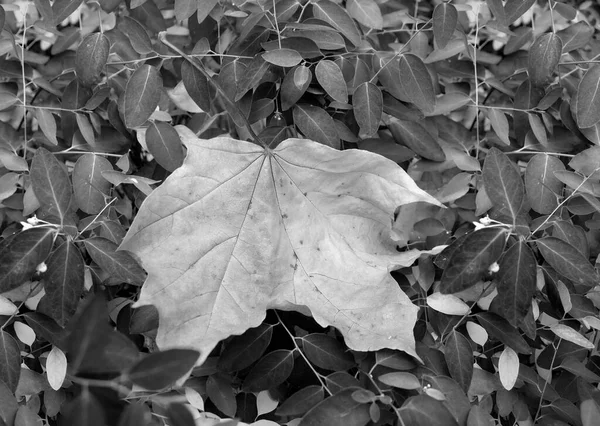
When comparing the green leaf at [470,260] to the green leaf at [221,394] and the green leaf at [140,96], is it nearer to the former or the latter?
the green leaf at [221,394]

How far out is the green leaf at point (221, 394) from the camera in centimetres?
81

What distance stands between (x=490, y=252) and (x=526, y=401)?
0.25 metres

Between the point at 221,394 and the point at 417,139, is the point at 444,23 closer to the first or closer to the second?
the point at 417,139

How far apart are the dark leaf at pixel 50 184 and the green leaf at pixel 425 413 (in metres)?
0.50

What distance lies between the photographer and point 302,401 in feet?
2.58

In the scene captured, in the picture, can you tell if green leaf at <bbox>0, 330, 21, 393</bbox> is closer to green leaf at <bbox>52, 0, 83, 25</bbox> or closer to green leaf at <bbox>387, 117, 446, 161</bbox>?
green leaf at <bbox>52, 0, 83, 25</bbox>

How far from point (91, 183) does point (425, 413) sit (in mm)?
554

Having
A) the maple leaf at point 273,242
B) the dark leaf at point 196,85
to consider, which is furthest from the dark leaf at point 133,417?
the dark leaf at point 196,85

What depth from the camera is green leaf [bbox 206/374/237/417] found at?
32.1 inches

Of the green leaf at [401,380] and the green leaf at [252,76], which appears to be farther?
the green leaf at [252,76]

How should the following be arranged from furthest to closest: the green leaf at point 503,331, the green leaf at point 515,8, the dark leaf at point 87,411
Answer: the green leaf at point 515,8
the green leaf at point 503,331
the dark leaf at point 87,411

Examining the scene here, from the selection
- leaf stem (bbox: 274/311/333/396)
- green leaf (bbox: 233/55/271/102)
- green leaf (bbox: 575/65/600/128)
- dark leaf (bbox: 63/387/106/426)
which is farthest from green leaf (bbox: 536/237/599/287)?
dark leaf (bbox: 63/387/106/426)

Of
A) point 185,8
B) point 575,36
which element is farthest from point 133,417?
point 575,36

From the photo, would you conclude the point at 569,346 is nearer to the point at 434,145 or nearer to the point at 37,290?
the point at 434,145
